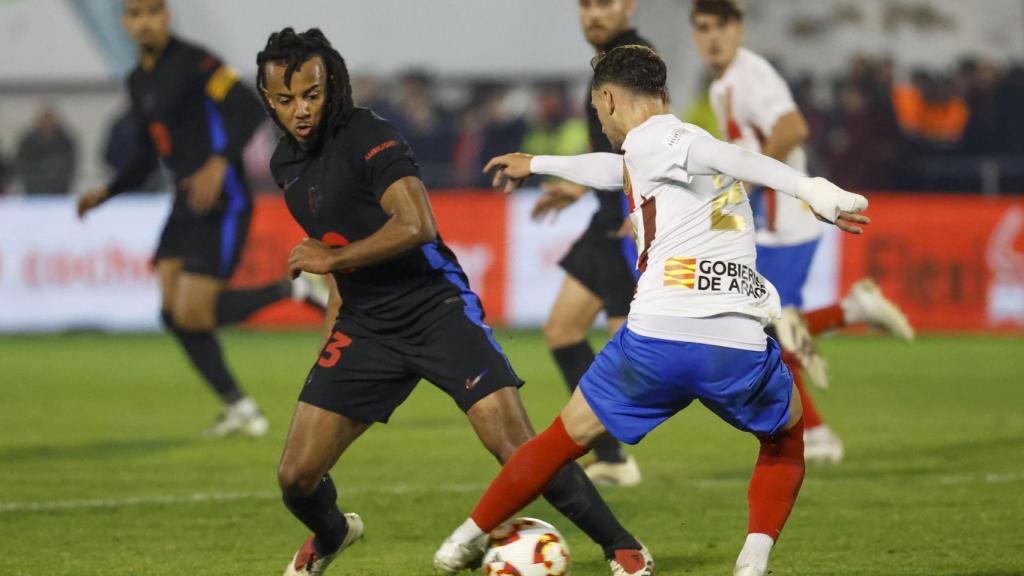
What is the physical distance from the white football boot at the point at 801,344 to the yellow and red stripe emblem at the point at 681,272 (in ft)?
11.5

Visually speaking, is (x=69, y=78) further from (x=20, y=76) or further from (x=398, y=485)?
(x=398, y=485)

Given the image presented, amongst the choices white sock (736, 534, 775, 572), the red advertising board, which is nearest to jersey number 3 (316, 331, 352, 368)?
white sock (736, 534, 775, 572)

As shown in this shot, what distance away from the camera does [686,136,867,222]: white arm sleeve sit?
16.7 feet

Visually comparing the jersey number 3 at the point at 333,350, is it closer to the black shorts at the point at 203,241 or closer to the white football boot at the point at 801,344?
the white football boot at the point at 801,344

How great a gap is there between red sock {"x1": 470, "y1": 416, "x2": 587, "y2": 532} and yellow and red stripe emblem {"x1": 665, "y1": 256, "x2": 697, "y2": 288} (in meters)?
0.60

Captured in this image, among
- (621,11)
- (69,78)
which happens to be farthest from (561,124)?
(621,11)

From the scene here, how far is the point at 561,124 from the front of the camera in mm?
18938

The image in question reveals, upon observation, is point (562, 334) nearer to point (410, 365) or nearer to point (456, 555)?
point (410, 365)

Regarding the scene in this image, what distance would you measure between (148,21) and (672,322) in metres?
5.95

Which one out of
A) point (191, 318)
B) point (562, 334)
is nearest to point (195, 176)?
point (191, 318)

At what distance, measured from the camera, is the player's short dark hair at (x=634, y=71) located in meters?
5.54

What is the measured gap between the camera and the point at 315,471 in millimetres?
5902

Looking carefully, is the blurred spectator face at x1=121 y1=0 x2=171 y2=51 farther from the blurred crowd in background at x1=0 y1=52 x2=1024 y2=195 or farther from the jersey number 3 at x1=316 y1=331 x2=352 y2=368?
the blurred crowd in background at x1=0 y1=52 x2=1024 y2=195

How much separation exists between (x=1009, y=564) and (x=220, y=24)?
1660 centimetres
